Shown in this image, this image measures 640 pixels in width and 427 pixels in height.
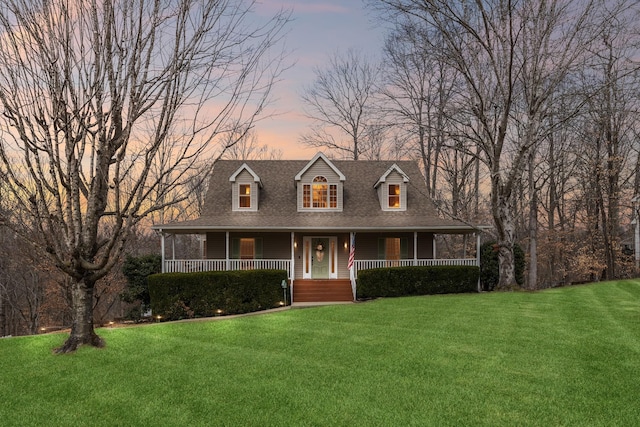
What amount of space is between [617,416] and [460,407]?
5.70ft

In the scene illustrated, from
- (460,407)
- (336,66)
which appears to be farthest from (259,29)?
(336,66)

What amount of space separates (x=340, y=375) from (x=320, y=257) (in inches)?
589

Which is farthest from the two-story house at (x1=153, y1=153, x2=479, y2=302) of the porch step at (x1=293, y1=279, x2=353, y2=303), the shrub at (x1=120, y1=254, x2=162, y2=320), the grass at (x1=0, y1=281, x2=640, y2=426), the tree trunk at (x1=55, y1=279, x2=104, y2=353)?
the tree trunk at (x1=55, y1=279, x2=104, y2=353)

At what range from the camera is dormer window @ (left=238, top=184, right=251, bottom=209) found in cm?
2181

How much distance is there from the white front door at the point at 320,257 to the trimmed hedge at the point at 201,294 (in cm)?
559

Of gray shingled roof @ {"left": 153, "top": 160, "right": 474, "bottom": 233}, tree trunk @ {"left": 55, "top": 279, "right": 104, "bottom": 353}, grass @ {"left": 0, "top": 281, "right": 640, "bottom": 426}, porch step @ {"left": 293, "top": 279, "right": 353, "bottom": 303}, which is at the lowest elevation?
porch step @ {"left": 293, "top": 279, "right": 353, "bottom": 303}

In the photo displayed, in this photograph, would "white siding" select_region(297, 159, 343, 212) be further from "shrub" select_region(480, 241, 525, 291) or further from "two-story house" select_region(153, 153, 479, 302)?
"shrub" select_region(480, 241, 525, 291)

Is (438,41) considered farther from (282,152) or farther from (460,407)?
(282,152)

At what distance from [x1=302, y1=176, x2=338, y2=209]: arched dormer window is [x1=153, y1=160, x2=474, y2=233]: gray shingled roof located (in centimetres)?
55


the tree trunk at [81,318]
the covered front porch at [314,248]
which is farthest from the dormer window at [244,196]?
the tree trunk at [81,318]

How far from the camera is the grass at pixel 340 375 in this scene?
525 cm

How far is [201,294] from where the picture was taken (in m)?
16.0

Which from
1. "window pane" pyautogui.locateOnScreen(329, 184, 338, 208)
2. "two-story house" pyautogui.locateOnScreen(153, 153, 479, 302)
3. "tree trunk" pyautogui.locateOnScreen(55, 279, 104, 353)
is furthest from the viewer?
"window pane" pyautogui.locateOnScreen(329, 184, 338, 208)

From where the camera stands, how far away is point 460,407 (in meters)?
5.39
